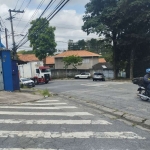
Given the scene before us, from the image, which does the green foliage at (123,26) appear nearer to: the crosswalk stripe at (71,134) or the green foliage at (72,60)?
the green foliage at (72,60)

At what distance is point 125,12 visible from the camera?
31.7 m

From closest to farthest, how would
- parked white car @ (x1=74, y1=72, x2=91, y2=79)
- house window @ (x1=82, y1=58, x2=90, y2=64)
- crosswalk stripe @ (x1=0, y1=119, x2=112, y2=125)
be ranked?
crosswalk stripe @ (x1=0, y1=119, x2=112, y2=125), parked white car @ (x1=74, y1=72, x2=91, y2=79), house window @ (x1=82, y1=58, x2=90, y2=64)

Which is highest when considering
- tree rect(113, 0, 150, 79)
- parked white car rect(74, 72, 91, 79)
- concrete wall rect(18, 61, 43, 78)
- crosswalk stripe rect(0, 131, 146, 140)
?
tree rect(113, 0, 150, 79)

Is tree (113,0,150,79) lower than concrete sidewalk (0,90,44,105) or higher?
higher

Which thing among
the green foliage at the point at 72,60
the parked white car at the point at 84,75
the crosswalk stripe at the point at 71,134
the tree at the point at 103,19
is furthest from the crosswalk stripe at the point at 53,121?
the green foliage at the point at 72,60

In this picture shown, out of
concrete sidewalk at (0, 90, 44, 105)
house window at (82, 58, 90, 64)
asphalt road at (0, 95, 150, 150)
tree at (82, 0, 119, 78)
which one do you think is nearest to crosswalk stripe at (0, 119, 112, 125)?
asphalt road at (0, 95, 150, 150)

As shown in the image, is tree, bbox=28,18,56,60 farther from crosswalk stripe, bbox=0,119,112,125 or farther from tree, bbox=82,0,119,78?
crosswalk stripe, bbox=0,119,112,125

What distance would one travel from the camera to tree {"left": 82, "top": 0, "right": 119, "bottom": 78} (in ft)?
111

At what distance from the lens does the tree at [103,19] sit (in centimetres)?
3374

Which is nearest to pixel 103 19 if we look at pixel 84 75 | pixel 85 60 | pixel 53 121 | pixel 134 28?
pixel 134 28

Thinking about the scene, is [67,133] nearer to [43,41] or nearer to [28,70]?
[28,70]

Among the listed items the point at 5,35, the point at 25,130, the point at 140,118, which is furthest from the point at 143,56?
the point at 25,130

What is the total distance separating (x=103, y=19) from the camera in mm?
35188

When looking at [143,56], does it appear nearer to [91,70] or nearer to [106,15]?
[106,15]
